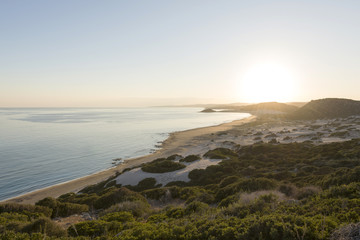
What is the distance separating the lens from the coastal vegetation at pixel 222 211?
5.76 m

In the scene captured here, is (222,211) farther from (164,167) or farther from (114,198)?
(164,167)

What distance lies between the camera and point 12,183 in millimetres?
22812

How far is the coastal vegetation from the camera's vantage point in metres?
5.76

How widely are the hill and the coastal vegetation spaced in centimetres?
6577

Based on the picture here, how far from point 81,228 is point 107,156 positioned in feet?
96.3

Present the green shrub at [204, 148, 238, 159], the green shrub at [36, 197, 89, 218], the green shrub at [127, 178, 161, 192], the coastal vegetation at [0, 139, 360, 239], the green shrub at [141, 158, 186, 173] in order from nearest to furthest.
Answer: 1. the coastal vegetation at [0, 139, 360, 239]
2. the green shrub at [36, 197, 89, 218]
3. the green shrub at [127, 178, 161, 192]
4. the green shrub at [141, 158, 186, 173]
5. the green shrub at [204, 148, 238, 159]

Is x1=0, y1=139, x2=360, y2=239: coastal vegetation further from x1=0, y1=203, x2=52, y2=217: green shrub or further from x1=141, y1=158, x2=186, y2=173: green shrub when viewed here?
x1=141, y1=158, x2=186, y2=173: green shrub

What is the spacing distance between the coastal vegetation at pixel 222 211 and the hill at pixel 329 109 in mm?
65771

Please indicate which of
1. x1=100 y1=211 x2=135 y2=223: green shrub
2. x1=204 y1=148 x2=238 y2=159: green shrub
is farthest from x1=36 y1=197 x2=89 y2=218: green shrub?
x1=204 y1=148 x2=238 y2=159: green shrub

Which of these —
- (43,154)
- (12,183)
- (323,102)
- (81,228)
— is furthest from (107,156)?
(323,102)

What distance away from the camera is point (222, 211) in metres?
8.21

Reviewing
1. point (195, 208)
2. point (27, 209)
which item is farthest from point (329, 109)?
point (27, 209)

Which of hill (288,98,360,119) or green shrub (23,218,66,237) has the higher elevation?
hill (288,98,360,119)

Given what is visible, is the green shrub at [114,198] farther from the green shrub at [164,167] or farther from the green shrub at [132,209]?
the green shrub at [164,167]
